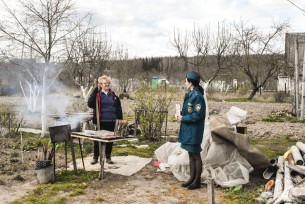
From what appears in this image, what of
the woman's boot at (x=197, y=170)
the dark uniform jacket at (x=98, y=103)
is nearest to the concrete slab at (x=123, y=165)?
the dark uniform jacket at (x=98, y=103)

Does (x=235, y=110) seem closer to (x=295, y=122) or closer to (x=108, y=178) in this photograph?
(x=108, y=178)

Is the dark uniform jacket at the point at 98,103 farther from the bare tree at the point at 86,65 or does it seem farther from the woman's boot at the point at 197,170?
the bare tree at the point at 86,65

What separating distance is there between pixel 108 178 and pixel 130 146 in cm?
296

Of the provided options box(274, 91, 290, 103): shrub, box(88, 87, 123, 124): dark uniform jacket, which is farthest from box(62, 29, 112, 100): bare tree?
box(274, 91, 290, 103): shrub

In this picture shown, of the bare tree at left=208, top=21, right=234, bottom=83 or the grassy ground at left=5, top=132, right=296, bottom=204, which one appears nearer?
the grassy ground at left=5, top=132, right=296, bottom=204

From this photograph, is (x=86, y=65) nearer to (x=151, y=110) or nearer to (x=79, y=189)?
(x=151, y=110)

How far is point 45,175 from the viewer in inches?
224

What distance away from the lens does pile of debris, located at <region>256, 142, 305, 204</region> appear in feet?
13.3

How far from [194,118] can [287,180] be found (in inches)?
60.6

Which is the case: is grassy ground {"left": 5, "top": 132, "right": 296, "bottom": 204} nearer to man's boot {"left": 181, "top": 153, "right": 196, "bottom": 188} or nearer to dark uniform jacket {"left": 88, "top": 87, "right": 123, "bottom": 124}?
man's boot {"left": 181, "top": 153, "right": 196, "bottom": 188}

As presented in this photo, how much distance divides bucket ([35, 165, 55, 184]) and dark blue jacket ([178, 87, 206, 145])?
7.19 ft

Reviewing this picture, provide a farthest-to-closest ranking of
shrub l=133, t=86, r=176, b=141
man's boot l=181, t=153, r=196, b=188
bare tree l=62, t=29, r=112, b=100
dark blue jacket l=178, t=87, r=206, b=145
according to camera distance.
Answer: bare tree l=62, t=29, r=112, b=100, shrub l=133, t=86, r=176, b=141, man's boot l=181, t=153, r=196, b=188, dark blue jacket l=178, t=87, r=206, b=145

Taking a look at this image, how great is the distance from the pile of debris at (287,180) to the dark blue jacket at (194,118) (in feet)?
4.05

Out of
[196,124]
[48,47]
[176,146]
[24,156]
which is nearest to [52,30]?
[48,47]
